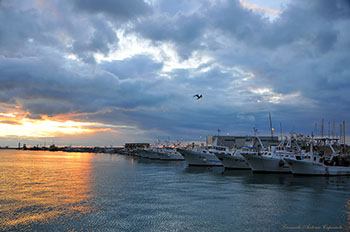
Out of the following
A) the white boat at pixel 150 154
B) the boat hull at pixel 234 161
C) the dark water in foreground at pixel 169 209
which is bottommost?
the white boat at pixel 150 154

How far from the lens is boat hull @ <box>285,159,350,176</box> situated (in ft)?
179

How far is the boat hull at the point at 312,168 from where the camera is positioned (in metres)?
54.7

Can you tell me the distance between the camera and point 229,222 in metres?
21.5

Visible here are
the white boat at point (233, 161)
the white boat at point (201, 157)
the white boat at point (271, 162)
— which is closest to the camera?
the white boat at point (271, 162)

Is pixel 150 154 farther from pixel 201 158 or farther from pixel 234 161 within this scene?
pixel 234 161

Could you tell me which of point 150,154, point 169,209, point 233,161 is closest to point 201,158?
point 233,161

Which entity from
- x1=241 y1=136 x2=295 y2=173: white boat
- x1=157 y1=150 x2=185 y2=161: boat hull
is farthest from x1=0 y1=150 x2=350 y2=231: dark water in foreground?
x1=157 y1=150 x2=185 y2=161: boat hull

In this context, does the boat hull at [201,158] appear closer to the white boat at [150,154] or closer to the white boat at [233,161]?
the white boat at [233,161]

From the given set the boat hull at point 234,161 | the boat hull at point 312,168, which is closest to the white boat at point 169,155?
the boat hull at point 234,161

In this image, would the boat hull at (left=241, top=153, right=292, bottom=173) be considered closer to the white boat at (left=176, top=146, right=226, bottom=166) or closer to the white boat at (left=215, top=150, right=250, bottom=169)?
the white boat at (left=215, top=150, right=250, bottom=169)

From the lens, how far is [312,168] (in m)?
54.9

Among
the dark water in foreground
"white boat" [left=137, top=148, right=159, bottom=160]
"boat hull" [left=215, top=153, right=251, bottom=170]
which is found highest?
"boat hull" [left=215, top=153, right=251, bottom=170]

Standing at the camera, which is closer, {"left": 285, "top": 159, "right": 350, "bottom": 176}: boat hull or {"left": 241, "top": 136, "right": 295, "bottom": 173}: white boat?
{"left": 285, "top": 159, "right": 350, "bottom": 176}: boat hull

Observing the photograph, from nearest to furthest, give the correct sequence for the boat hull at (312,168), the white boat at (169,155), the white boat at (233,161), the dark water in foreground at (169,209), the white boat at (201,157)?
1. the dark water in foreground at (169,209)
2. the boat hull at (312,168)
3. the white boat at (233,161)
4. the white boat at (201,157)
5. the white boat at (169,155)
